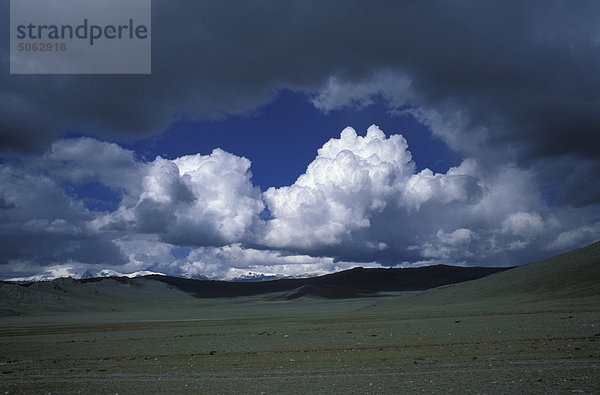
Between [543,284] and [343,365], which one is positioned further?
[543,284]

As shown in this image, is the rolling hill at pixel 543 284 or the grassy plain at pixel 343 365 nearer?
the grassy plain at pixel 343 365

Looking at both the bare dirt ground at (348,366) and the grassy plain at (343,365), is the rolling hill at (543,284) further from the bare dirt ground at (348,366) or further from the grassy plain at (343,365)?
the bare dirt ground at (348,366)

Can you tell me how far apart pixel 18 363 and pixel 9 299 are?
649 feet

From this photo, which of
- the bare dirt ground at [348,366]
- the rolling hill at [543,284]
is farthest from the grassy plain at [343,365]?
the rolling hill at [543,284]

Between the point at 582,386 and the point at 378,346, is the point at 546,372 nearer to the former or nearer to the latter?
the point at 582,386

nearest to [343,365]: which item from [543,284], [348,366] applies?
[348,366]

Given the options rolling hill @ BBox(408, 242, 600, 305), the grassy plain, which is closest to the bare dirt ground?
the grassy plain

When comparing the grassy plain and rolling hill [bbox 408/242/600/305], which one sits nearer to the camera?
the grassy plain

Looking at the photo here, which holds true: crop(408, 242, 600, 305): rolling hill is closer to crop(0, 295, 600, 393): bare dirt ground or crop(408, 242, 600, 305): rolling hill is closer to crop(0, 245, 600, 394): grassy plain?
crop(0, 245, 600, 394): grassy plain

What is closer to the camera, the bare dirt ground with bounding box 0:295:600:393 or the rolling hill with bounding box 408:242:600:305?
the bare dirt ground with bounding box 0:295:600:393

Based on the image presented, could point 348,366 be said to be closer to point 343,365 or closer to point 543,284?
point 343,365

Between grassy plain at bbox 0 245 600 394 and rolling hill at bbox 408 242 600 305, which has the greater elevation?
grassy plain at bbox 0 245 600 394

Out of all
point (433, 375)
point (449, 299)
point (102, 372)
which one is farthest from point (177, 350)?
point (449, 299)

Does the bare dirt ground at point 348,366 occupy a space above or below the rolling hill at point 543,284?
above
